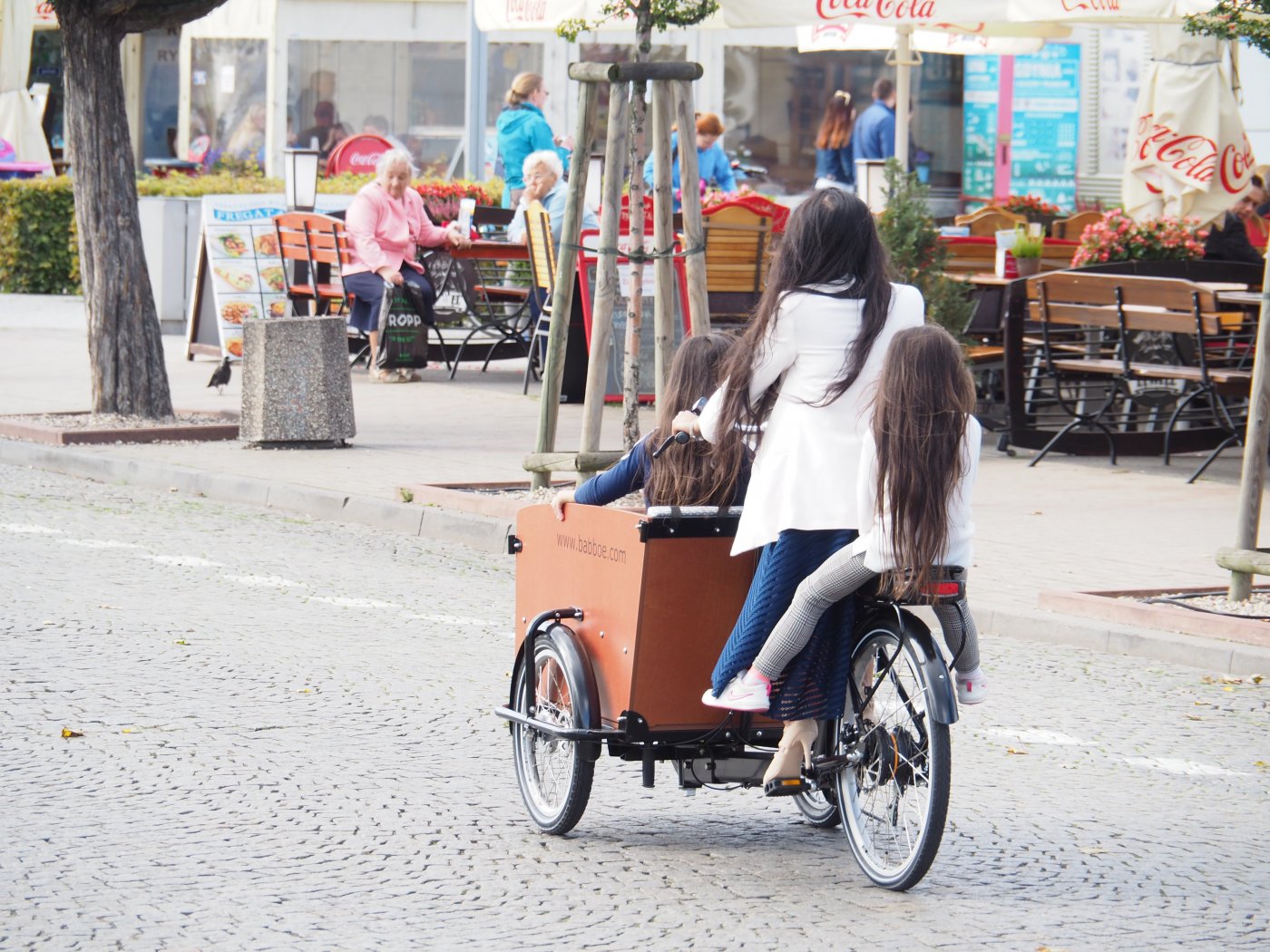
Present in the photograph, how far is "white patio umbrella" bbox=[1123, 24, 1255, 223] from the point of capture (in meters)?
13.9

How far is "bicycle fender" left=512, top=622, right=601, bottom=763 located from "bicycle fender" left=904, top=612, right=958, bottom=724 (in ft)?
2.74

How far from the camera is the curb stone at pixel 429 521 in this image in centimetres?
770

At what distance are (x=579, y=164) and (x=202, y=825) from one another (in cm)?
523

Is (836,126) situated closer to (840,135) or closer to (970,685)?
(840,135)

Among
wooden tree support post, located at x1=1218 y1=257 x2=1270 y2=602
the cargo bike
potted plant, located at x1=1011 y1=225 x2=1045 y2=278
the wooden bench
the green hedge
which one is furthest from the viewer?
the green hedge

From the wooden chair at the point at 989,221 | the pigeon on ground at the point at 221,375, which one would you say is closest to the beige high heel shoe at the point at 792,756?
the pigeon on ground at the point at 221,375

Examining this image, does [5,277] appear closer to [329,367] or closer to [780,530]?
[329,367]

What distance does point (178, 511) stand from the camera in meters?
11.1

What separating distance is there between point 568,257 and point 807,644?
5479 mm

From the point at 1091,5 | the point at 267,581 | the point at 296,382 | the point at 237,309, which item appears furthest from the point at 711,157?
the point at 267,581

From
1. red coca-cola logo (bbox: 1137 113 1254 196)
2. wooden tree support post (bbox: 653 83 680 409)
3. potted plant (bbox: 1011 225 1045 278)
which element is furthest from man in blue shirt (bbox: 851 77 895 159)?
wooden tree support post (bbox: 653 83 680 409)

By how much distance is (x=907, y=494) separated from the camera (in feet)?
15.0

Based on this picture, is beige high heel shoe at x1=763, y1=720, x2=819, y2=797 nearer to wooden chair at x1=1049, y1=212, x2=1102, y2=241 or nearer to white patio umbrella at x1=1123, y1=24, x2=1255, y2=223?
white patio umbrella at x1=1123, y1=24, x2=1255, y2=223

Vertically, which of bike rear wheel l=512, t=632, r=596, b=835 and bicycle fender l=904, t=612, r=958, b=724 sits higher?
bicycle fender l=904, t=612, r=958, b=724
